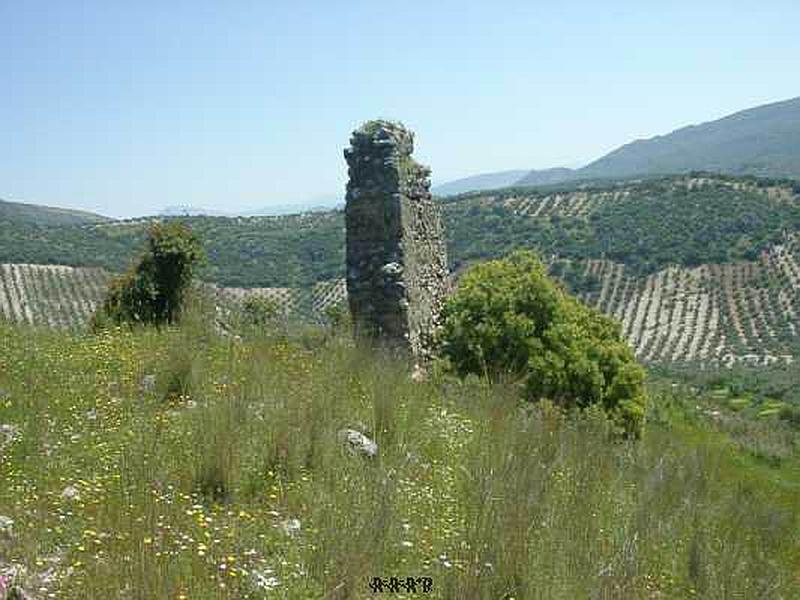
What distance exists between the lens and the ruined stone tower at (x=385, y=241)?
993cm

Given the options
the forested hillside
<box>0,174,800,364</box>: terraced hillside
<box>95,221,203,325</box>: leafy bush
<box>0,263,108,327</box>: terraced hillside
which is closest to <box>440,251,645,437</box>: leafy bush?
<box>95,221,203,325</box>: leafy bush

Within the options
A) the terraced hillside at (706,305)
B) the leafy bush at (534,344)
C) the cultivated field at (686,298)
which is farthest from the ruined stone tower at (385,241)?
the terraced hillside at (706,305)

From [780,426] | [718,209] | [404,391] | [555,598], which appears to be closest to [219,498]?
[555,598]

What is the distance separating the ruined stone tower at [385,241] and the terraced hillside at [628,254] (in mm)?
38823

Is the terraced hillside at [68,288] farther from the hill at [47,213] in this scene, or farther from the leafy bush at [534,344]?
the hill at [47,213]

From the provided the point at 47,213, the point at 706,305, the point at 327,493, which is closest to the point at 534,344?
the point at 327,493

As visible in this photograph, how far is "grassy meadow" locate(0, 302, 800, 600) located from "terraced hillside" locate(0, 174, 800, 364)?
137 ft

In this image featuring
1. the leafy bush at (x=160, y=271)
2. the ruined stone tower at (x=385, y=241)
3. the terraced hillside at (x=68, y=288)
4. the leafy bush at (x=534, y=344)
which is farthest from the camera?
the terraced hillside at (x=68, y=288)

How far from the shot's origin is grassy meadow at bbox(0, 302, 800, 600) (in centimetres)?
355

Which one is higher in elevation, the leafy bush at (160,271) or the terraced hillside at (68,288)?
the leafy bush at (160,271)

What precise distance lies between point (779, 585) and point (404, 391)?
327 centimetres

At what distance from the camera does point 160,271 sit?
45.0ft

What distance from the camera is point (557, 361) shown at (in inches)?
405

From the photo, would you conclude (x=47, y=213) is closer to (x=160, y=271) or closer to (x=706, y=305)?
(x=706, y=305)
